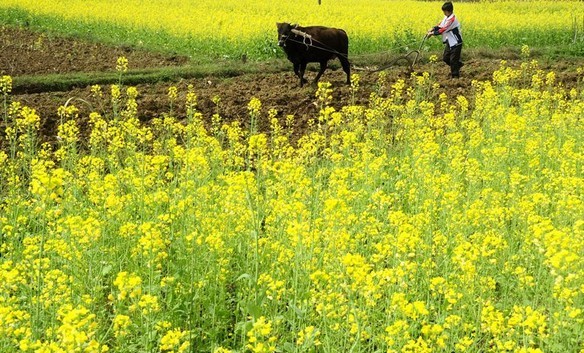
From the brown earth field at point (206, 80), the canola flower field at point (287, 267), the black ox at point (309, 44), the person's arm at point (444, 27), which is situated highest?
the person's arm at point (444, 27)

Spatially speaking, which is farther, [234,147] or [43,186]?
[234,147]

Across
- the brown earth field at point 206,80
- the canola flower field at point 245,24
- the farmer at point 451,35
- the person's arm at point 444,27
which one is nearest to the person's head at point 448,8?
the farmer at point 451,35

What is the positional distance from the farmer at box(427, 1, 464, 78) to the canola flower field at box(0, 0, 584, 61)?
3587 mm

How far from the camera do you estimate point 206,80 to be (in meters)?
13.4

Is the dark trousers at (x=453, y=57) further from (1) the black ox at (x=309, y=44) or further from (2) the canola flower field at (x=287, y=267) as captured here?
(2) the canola flower field at (x=287, y=267)

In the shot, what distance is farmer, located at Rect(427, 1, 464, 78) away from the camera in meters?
12.9

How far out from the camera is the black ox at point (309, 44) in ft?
40.0

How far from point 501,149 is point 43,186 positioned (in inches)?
169

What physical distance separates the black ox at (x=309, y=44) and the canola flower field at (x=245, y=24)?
3.64 metres

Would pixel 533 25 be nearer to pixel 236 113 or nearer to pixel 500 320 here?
pixel 236 113

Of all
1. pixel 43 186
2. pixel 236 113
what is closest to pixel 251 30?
pixel 236 113

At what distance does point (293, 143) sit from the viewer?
9.07 metres

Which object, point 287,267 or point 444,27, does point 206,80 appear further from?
point 287,267

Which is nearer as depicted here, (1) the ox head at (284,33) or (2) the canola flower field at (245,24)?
(1) the ox head at (284,33)
